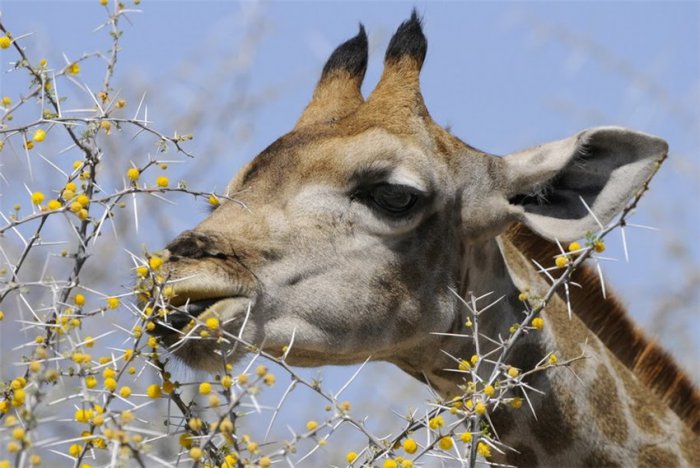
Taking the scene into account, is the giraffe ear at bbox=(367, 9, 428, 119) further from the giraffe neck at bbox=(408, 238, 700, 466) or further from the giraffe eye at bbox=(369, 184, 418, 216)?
the giraffe neck at bbox=(408, 238, 700, 466)

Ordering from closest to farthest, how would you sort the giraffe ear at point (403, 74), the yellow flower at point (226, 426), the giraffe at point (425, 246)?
the yellow flower at point (226, 426)
the giraffe at point (425, 246)
the giraffe ear at point (403, 74)

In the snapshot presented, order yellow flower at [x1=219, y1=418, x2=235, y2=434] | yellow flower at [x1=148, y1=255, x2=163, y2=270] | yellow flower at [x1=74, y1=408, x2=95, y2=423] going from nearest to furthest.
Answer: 1. yellow flower at [x1=219, y1=418, x2=235, y2=434]
2. yellow flower at [x1=74, y1=408, x2=95, y2=423]
3. yellow flower at [x1=148, y1=255, x2=163, y2=270]

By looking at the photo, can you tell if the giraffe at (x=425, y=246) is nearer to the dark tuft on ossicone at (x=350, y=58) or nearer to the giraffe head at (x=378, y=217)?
the giraffe head at (x=378, y=217)

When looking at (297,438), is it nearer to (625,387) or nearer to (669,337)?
(625,387)

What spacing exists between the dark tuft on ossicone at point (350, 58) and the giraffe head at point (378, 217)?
0.43 metres

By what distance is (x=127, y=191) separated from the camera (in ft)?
13.0

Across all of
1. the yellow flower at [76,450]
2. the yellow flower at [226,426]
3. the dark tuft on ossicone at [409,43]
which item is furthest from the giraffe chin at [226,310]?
the dark tuft on ossicone at [409,43]

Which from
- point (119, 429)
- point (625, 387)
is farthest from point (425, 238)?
point (119, 429)

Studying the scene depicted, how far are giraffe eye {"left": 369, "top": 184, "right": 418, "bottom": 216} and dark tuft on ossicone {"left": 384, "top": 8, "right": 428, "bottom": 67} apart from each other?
3.06 feet

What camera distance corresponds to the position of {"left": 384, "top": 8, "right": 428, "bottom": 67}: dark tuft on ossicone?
6.03m

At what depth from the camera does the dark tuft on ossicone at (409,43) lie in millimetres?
6027

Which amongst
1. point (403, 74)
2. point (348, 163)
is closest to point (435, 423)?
point (348, 163)

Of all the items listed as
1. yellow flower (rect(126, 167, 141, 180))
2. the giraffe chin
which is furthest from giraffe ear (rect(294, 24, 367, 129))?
yellow flower (rect(126, 167, 141, 180))

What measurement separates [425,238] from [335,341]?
687 millimetres
